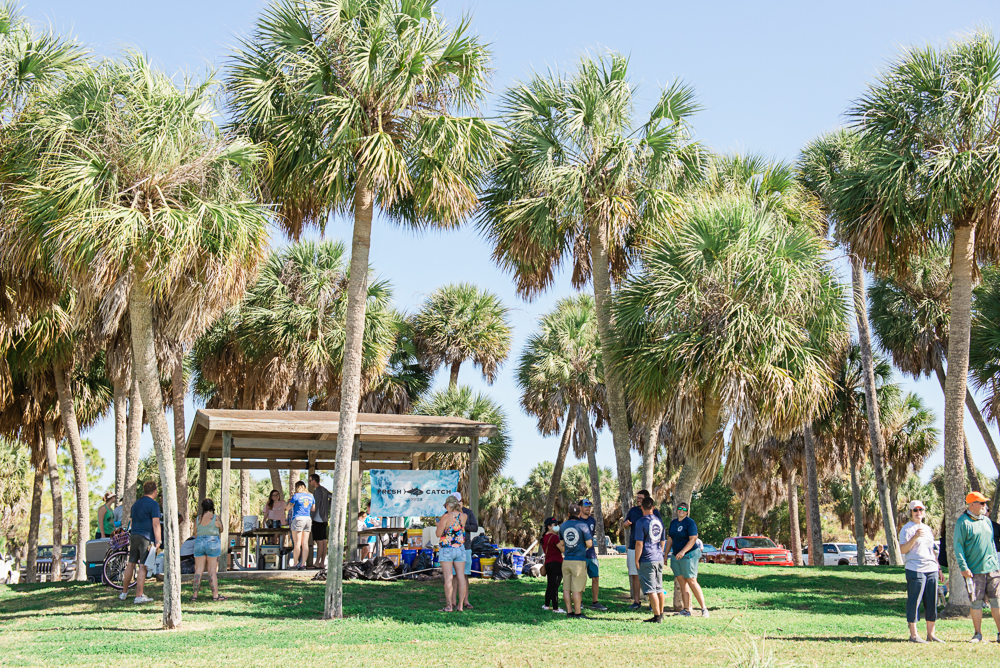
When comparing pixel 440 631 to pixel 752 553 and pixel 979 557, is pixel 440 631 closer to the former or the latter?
pixel 979 557

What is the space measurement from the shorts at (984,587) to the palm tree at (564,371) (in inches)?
751

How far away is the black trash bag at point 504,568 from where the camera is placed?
1521 centimetres

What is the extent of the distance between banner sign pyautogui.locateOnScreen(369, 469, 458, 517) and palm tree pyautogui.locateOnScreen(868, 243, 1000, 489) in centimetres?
1472

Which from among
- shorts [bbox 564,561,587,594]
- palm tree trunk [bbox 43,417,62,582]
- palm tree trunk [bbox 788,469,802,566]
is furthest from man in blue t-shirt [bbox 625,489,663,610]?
palm tree trunk [bbox 788,469,802,566]

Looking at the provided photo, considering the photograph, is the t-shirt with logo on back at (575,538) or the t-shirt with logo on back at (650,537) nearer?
the t-shirt with logo on back at (650,537)

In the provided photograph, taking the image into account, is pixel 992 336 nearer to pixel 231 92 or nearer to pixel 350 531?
pixel 350 531

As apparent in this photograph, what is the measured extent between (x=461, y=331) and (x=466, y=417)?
3.17 m

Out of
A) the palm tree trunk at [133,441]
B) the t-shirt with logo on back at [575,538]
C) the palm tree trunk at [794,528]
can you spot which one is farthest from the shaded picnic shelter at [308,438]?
the palm tree trunk at [794,528]

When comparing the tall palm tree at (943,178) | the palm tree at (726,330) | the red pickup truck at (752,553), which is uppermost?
the tall palm tree at (943,178)

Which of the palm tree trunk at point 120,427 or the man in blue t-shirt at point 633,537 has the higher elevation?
the palm tree trunk at point 120,427

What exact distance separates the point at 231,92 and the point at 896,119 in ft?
34.3

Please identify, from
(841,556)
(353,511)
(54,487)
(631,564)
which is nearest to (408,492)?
(353,511)

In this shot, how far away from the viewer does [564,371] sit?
29.0 m

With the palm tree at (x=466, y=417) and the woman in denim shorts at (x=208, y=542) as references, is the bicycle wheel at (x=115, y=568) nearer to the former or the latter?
the woman in denim shorts at (x=208, y=542)
